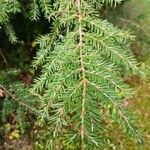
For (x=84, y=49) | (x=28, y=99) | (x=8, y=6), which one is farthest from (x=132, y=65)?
(x=28, y=99)

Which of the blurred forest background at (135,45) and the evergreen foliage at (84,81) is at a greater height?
the evergreen foliage at (84,81)

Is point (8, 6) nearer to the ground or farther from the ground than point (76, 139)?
farther from the ground

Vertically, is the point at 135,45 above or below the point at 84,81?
below

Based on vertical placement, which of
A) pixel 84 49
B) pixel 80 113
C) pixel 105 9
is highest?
pixel 84 49

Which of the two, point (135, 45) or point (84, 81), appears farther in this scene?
point (135, 45)

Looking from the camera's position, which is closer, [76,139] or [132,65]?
[76,139]

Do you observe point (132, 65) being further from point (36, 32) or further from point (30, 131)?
point (30, 131)

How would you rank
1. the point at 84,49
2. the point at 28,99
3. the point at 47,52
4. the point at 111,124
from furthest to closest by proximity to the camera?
1. the point at 111,124
2. the point at 28,99
3. the point at 47,52
4. the point at 84,49

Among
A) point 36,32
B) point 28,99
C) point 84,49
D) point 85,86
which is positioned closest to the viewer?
point 85,86

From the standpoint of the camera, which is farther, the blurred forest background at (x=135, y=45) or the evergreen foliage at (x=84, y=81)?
the blurred forest background at (x=135, y=45)

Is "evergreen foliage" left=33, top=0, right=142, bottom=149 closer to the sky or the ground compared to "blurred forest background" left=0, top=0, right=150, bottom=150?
closer to the sky

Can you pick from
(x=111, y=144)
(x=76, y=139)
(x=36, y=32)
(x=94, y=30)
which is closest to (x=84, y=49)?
(x=94, y=30)
